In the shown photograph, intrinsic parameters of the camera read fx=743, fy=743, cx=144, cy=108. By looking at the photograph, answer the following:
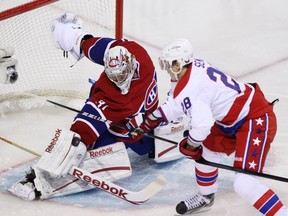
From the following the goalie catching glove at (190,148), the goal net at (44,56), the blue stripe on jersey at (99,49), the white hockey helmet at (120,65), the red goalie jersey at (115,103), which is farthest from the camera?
the goal net at (44,56)

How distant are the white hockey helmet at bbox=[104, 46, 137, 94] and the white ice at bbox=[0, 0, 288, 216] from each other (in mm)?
459

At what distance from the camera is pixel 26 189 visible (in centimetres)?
285

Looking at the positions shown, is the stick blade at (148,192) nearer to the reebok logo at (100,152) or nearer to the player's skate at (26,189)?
the reebok logo at (100,152)

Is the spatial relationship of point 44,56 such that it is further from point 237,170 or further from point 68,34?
point 237,170

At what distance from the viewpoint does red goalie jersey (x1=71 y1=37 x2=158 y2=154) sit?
2.88 m

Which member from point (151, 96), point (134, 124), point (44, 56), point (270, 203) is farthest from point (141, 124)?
point (44, 56)

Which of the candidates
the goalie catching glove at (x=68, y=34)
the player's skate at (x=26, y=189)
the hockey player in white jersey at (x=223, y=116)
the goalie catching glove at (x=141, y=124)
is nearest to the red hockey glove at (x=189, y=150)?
the hockey player in white jersey at (x=223, y=116)

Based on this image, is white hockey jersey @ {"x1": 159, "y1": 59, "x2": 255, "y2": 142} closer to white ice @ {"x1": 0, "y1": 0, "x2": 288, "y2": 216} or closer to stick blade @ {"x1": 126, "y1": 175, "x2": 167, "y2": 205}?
stick blade @ {"x1": 126, "y1": 175, "x2": 167, "y2": 205}

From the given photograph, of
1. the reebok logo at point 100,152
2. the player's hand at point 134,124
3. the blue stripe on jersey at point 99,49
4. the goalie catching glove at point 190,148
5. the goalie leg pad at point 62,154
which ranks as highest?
the blue stripe on jersey at point 99,49

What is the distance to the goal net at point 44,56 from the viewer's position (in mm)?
3529

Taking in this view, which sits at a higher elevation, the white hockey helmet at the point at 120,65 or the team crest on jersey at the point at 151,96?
the white hockey helmet at the point at 120,65

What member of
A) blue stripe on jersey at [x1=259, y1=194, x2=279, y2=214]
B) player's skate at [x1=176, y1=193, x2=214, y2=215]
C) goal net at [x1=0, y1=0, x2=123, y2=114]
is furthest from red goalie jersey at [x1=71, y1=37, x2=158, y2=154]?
blue stripe on jersey at [x1=259, y1=194, x2=279, y2=214]

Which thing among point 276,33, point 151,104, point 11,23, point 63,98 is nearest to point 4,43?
point 11,23

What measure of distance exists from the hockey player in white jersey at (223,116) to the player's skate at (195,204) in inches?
8.5
